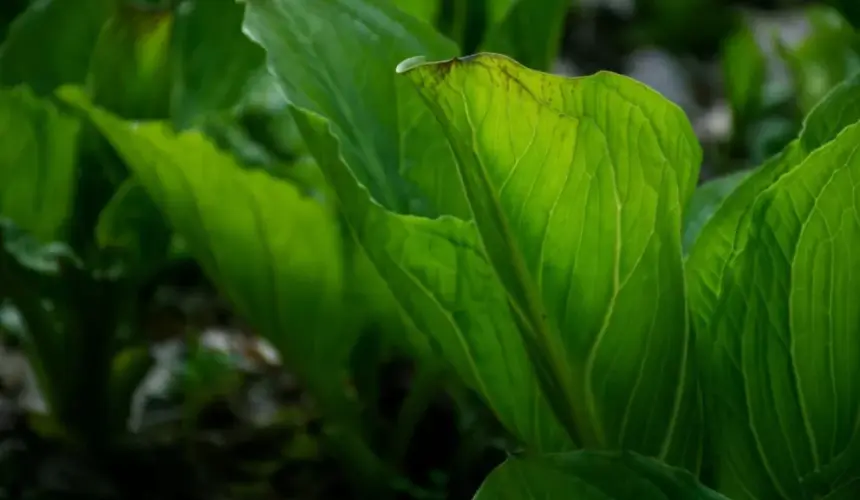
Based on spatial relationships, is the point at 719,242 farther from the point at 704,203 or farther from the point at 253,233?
the point at 253,233

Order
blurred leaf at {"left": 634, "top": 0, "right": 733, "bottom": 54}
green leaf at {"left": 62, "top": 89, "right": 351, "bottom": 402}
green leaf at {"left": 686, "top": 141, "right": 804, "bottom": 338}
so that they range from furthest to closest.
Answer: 1. blurred leaf at {"left": 634, "top": 0, "right": 733, "bottom": 54}
2. green leaf at {"left": 62, "top": 89, "right": 351, "bottom": 402}
3. green leaf at {"left": 686, "top": 141, "right": 804, "bottom": 338}

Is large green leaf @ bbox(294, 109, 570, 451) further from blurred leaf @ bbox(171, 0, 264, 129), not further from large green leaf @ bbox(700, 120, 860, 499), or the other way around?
blurred leaf @ bbox(171, 0, 264, 129)

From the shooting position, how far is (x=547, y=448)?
0.54 metres

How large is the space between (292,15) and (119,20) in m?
0.29

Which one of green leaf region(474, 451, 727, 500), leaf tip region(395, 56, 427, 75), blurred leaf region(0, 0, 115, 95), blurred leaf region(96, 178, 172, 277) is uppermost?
leaf tip region(395, 56, 427, 75)

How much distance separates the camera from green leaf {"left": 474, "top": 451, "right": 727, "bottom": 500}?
17.3 inches

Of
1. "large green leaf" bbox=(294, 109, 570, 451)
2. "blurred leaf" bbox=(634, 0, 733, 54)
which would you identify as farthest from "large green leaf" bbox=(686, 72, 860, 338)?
"blurred leaf" bbox=(634, 0, 733, 54)

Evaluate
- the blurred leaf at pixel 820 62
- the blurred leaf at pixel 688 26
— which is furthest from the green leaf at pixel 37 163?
the blurred leaf at pixel 688 26

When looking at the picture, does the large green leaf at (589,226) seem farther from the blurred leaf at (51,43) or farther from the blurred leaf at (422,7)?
the blurred leaf at (51,43)

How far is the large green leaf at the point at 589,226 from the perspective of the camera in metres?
0.41

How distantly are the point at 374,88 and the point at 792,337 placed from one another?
0.27 metres

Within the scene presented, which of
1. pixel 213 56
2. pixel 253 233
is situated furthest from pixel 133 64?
pixel 253 233

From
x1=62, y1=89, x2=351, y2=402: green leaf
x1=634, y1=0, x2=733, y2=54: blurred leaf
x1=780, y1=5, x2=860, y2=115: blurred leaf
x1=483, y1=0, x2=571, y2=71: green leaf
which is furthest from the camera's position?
x1=634, y1=0, x2=733, y2=54: blurred leaf

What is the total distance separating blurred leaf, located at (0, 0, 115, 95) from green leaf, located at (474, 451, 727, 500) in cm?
56
